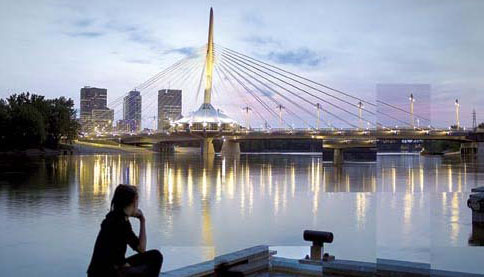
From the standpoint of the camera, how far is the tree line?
54.6 meters

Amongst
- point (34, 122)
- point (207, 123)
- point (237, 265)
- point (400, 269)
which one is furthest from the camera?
point (207, 123)

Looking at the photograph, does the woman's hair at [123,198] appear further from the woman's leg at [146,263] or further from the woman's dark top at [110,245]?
the woman's leg at [146,263]

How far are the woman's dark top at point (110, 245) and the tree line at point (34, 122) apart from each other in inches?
2161

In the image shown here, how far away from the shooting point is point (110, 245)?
369 centimetres

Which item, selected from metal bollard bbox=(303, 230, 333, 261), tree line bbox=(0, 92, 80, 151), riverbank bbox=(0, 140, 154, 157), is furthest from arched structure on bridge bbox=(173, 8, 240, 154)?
metal bollard bbox=(303, 230, 333, 261)

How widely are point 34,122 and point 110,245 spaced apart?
55232mm

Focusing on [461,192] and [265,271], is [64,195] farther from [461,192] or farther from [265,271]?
[461,192]

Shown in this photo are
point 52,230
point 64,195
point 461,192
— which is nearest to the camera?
point 52,230

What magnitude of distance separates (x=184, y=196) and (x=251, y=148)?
111 meters

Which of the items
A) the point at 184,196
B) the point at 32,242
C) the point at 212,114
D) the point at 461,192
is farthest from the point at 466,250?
the point at 212,114

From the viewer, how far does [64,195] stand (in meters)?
15.6

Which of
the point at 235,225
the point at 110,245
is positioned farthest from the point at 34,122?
the point at 110,245

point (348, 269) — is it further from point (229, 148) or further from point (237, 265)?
point (229, 148)

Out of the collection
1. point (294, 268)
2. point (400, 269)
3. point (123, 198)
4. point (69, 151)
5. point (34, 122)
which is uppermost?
point (34, 122)
